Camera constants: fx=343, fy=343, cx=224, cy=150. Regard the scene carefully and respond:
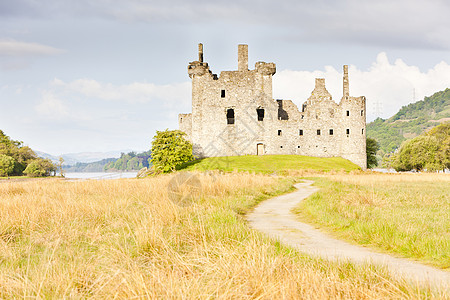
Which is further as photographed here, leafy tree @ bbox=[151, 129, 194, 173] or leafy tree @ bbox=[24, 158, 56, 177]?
leafy tree @ bbox=[24, 158, 56, 177]

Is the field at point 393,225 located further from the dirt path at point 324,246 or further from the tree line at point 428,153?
the tree line at point 428,153

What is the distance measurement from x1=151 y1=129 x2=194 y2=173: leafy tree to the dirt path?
1304 inches

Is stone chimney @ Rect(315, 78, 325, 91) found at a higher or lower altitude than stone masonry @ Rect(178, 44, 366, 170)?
higher

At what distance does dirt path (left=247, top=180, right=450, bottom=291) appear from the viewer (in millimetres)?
4961

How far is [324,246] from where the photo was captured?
6.98 meters

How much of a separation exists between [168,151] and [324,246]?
39403mm

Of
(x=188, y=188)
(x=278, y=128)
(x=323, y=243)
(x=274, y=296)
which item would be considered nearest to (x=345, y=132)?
(x=278, y=128)

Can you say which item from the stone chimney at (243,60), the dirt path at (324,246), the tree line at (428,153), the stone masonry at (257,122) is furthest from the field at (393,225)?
the tree line at (428,153)

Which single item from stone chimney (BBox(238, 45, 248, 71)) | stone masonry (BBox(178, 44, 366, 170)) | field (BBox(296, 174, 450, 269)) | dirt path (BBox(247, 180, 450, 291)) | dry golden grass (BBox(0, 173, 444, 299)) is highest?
stone chimney (BBox(238, 45, 248, 71))

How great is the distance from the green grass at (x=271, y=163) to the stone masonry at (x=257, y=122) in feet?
8.77

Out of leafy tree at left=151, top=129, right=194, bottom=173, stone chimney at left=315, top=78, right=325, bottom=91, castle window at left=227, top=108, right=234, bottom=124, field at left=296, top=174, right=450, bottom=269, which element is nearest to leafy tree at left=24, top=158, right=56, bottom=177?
leafy tree at left=151, top=129, right=194, bottom=173

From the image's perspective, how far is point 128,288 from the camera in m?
3.87

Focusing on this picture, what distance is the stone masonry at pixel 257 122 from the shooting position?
2110 inches

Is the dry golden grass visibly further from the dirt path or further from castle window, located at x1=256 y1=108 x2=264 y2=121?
castle window, located at x1=256 y1=108 x2=264 y2=121
